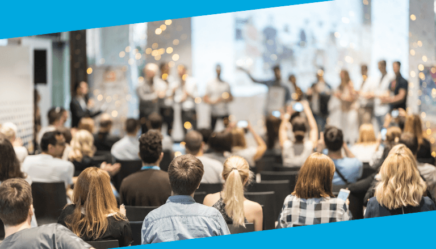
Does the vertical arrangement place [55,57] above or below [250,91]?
above

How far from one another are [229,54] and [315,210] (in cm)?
684

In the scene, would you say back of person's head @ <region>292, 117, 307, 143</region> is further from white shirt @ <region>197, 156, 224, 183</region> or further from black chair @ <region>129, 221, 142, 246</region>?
black chair @ <region>129, 221, 142, 246</region>

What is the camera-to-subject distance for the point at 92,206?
2.60 metres

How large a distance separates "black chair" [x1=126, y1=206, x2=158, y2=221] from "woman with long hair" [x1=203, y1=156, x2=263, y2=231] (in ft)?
1.42

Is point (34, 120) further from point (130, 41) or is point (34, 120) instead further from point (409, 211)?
point (409, 211)

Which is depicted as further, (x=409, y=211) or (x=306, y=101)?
(x=306, y=101)

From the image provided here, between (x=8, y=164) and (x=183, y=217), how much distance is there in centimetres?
173

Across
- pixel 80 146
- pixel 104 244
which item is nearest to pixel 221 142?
pixel 80 146

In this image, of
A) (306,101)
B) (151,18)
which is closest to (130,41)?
(306,101)

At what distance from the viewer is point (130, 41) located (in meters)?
9.22

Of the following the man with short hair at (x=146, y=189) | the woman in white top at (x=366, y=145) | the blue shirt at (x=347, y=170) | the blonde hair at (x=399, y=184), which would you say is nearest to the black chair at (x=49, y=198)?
the man with short hair at (x=146, y=189)

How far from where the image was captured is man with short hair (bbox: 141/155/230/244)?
2451 mm

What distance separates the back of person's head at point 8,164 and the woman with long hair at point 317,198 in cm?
205

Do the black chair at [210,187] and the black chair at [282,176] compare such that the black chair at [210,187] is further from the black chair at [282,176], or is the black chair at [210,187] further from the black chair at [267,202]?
the black chair at [282,176]
